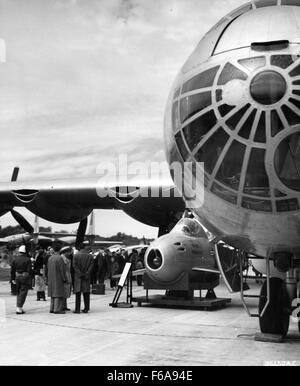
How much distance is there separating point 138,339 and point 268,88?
445cm

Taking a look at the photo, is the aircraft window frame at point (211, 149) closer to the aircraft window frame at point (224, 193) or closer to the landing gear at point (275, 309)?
the aircraft window frame at point (224, 193)

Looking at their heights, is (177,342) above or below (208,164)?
below

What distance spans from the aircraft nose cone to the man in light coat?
7206 mm

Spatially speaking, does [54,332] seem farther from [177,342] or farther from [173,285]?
[173,285]

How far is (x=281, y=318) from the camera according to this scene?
275 inches

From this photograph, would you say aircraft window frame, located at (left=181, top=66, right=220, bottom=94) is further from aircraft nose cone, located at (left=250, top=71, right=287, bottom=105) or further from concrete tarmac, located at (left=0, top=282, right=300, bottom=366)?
concrete tarmac, located at (left=0, top=282, right=300, bottom=366)

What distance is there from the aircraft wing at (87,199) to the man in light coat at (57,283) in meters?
4.35

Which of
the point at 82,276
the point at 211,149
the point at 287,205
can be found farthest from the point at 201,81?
the point at 82,276

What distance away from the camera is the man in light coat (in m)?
10.6

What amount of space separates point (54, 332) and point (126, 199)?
290 inches

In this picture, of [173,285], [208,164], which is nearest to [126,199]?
[173,285]

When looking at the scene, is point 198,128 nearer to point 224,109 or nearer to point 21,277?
point 224,109

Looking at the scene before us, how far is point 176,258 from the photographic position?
1148cm

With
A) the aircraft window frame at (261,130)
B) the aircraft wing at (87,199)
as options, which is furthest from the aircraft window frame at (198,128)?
the aircraft wing at (87,199)
